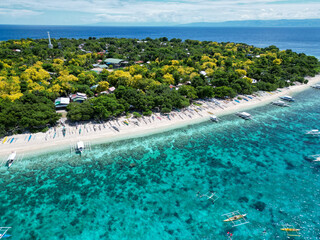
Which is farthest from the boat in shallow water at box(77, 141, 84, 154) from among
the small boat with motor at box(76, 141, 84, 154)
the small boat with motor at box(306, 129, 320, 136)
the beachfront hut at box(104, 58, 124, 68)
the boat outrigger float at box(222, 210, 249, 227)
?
the beachfront hut at box(104, 58, 124, 68)

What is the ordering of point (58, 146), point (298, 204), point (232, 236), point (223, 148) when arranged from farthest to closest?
1. point (223, 148)
2. point (58, 146)
3. point (298, 204)
4. point (232, 236)

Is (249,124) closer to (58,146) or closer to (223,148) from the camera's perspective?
(223,148)

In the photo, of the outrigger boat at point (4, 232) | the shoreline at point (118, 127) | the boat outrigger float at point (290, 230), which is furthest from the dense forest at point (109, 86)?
the boat outrigger float at point (290, 230)

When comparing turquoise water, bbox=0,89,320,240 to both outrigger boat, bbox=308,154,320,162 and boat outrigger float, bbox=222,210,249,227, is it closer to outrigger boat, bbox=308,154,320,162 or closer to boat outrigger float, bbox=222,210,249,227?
boat outrigger float, bbox=222,210,249,227

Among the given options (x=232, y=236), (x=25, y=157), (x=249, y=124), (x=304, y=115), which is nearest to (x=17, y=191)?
(x=25, y=157)

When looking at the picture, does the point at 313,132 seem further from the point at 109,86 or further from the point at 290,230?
the point at 109,86

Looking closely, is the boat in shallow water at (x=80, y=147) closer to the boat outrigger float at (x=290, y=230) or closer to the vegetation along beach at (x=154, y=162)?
the vegetation along beach at (x=154, y=162)

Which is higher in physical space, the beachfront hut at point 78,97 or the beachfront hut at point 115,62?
the beachfront hut at point 115,62
